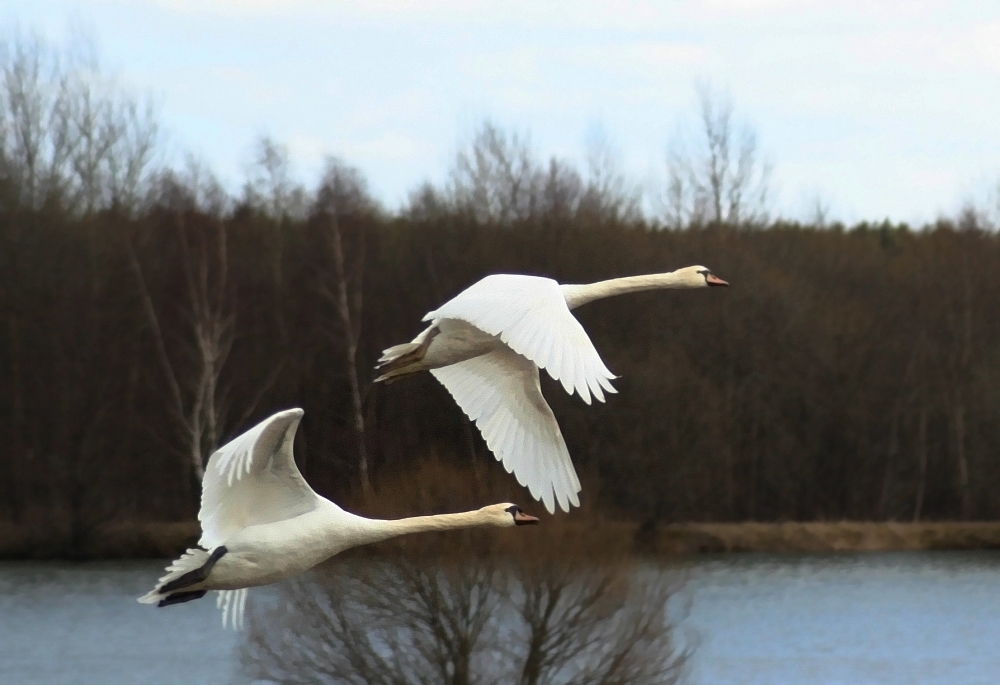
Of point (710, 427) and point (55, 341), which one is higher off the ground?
point (55, 341)

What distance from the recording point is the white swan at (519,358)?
27.5 feet

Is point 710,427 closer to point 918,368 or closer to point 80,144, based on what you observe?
point 918,368

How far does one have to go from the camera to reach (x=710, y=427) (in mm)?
36156

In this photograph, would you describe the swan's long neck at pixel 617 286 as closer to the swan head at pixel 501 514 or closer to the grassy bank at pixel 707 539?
the swan head at pixel 501 514

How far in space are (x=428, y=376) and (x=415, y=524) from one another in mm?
26662

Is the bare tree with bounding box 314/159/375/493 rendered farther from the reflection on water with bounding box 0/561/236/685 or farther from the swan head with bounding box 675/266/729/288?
the swan head with bounding box 675/266/729/288

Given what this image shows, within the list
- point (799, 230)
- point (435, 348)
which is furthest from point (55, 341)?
point (435, 348)

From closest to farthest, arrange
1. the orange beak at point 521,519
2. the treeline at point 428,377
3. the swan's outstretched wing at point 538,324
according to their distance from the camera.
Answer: the swan's outstretched wing at point 538,324, the orange beak at point 521,519, the treeline at point 428,377

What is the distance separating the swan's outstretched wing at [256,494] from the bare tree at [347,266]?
25.4m

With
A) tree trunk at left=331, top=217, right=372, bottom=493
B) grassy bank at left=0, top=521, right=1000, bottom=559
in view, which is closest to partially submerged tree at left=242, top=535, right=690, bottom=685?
Answer: grassy bank at left=0, top=521, right=1000, bottom=559

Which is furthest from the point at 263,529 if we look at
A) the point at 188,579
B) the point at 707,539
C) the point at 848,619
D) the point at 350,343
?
Answer: the point at 350,343

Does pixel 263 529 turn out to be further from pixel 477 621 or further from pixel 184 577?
pixel 477 621

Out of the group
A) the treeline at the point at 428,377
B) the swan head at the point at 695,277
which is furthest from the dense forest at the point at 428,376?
the swan head at the point at 695,277

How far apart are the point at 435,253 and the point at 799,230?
Result: 16034mm
